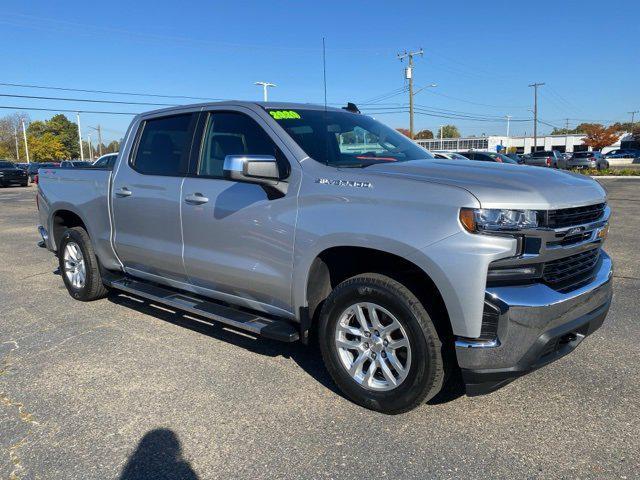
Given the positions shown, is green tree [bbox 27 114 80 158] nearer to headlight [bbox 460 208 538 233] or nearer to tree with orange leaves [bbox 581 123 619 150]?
tree with orange leaves [bbox 581 123 619 150]

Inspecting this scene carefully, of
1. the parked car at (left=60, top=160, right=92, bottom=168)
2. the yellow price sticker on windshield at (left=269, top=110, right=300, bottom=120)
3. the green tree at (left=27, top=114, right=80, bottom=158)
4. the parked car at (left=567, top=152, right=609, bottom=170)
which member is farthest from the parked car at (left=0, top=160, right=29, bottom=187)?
the green tree at (left=27, top=114, right=80, bottom=158)

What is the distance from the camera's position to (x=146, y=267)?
4.81 meters

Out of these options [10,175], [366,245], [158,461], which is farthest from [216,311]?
[10,175]

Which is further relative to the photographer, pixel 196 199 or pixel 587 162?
pixel 587 162

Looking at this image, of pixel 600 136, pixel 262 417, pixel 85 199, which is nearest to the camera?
pixel 262 417

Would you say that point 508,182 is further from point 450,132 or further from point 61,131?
point 450,132

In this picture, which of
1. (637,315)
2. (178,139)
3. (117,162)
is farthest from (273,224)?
(637,315)

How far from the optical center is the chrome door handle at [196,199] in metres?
4.04

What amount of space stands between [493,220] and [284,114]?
1.93 metres

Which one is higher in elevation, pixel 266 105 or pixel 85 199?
pixel 266 105

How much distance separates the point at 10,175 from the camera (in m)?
31.5

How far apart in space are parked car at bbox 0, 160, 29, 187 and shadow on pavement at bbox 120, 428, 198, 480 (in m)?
33.6

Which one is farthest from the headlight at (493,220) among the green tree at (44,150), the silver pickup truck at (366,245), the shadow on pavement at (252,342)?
the green tree at (44,150)

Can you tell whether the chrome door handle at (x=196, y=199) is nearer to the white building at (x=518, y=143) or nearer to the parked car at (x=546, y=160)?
the parked car at (x=546, y=160)
